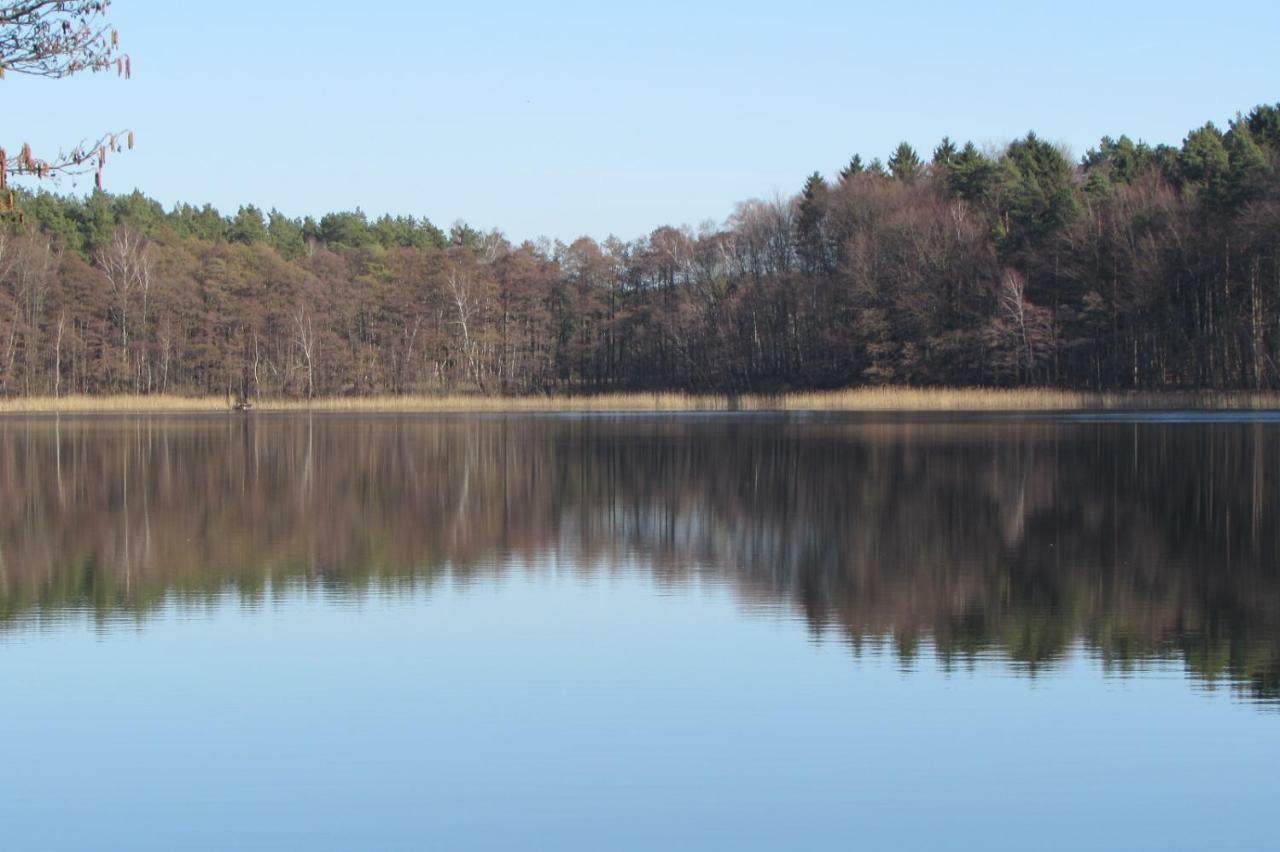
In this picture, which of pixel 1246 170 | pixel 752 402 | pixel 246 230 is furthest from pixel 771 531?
pixel 246 230

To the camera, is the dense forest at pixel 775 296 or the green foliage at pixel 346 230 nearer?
the dense forest at pixel 775 296

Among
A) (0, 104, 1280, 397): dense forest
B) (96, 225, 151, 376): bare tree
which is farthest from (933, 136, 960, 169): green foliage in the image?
(96, 225, 151, 376): bare tree

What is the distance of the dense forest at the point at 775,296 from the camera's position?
5628 centimetres

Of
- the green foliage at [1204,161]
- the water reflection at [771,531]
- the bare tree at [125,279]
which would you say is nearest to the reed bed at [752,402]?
the bare tree at [125,279]

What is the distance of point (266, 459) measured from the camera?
28.4m

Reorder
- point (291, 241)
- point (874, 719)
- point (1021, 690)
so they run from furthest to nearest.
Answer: point (291, 241)
point (1021, 690)
point (874, 719)

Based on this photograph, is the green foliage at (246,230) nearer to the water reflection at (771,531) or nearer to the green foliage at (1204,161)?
the green foliage at (1204,161)

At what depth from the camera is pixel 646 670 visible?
9.13m

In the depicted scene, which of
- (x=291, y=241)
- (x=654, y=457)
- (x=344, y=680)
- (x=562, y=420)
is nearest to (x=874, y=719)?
(x=344, y=680)

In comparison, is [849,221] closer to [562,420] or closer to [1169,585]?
[562,420]

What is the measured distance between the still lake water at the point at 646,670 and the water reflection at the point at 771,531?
0.07 m

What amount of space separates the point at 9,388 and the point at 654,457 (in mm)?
47216

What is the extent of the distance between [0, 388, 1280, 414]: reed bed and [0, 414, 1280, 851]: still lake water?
31746mm

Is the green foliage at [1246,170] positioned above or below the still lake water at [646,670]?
above
